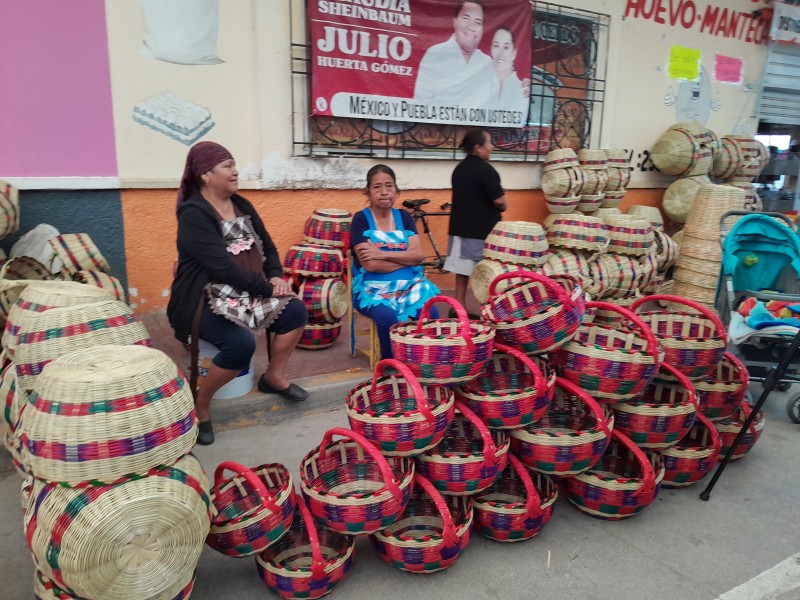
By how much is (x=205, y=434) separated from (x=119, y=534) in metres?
1.60

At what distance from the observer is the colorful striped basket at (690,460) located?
2738 mm

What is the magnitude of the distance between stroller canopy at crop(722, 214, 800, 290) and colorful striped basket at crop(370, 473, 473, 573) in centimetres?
259

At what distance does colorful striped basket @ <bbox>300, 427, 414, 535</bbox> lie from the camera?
2014 mm

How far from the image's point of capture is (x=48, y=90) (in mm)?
4039

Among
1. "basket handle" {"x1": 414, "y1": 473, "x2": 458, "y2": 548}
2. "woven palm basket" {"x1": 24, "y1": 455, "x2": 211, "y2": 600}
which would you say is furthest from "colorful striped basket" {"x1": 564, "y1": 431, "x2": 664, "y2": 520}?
"woven palm basket" {"x1": 24, "y1": 455, "x2": 211, "y2": 600}

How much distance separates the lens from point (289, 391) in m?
3.50

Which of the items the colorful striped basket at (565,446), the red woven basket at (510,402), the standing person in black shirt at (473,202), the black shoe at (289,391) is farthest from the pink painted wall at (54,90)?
the colorful striped basket at (565,446)

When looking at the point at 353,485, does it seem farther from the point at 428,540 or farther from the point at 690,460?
the point at 690,460

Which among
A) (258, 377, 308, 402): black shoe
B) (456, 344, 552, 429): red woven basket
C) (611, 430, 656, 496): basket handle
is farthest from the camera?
(258, 377, 308, 402): black shoe

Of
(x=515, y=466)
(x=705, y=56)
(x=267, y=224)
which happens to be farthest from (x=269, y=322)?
(x=705, y=56)

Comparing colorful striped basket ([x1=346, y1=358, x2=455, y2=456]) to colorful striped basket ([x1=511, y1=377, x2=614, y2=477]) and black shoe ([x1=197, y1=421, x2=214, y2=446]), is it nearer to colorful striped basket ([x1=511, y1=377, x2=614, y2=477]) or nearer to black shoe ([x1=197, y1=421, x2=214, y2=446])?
colorful striped basket ([x1=511, y1=377, x2=614, y2=477])

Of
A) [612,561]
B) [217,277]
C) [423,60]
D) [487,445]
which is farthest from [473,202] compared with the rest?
[612,561]

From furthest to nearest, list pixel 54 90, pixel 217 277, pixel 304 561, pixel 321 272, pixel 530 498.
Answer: pixel 321 272
pixel 54 90
pixel 217 277
pixel 530 498
pixel 304 561

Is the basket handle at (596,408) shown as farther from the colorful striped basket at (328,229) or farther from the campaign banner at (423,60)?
the campaign banner at (423,60)
